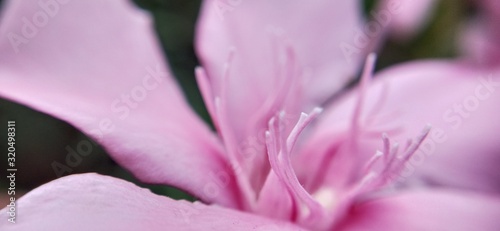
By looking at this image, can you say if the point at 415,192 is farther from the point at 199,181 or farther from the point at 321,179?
the point at 199,181

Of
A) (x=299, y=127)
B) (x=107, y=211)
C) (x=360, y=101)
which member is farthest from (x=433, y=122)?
(x=107, y=211)

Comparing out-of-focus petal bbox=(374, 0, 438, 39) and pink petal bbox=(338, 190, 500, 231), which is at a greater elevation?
pink petal bbox=(338, 190, 500, 231)

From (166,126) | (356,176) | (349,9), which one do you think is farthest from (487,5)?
(166,126)

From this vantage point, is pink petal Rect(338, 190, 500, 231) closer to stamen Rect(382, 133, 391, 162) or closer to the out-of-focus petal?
stamen Rect(382, 133, 391, 162)

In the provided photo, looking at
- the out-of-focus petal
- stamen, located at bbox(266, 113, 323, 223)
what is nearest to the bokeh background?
the out-of-focus petal

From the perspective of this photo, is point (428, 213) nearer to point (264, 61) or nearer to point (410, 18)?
point (264, 61)
